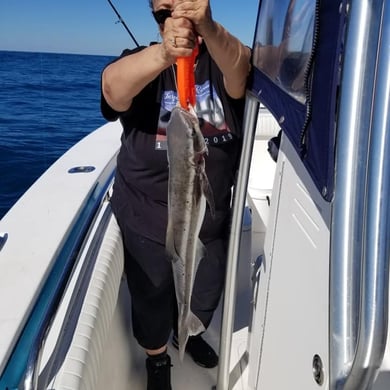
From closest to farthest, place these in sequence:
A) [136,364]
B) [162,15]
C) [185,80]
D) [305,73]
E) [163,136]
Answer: [305,73], [185,80], [162,15], [163,136], [136,364]

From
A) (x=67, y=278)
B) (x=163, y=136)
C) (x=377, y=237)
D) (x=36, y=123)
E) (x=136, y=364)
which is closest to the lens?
(x=377, y=237)

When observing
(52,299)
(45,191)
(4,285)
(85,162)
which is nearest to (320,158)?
(52,299)

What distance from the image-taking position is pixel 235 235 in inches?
62.9

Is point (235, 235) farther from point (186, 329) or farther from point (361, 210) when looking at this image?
point (361, 210)

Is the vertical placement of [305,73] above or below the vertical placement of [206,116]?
above

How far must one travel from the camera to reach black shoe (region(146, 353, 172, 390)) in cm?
192

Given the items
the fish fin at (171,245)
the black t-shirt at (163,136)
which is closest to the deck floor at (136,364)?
the black t-shirt at (163,136)

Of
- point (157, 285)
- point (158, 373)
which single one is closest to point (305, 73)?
point (157, 285)

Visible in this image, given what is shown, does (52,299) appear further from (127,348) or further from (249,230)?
(249,230)

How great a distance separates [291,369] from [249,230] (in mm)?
1607

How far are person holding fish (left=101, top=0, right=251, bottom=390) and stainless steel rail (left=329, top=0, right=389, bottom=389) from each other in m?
0.45

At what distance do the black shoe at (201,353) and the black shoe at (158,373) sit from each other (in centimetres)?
24

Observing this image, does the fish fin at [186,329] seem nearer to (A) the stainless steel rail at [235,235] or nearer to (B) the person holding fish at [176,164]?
(B) the person holding fish at [176,164]

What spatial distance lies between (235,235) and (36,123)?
953 cm
